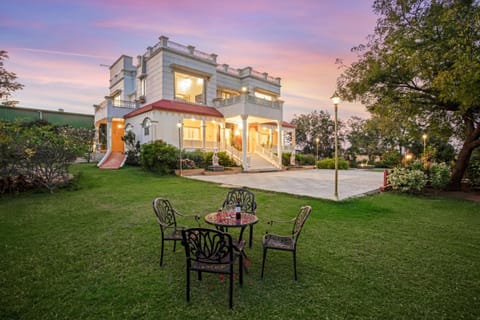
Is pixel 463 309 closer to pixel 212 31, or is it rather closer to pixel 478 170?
pixel 478 170

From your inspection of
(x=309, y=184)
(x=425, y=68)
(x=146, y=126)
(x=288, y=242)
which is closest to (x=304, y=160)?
(x=309, y=184)

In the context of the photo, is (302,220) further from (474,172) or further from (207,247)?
(474,172)

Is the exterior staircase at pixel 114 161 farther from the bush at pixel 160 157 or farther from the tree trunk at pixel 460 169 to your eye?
the tree trunk at pixel 460 169

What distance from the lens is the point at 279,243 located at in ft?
10.9

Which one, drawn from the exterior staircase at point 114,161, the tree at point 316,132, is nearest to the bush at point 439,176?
the exterior staircase at point 114,161

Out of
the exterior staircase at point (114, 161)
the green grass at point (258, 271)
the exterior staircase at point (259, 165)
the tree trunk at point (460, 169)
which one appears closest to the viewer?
the green grass at point (258, 271)

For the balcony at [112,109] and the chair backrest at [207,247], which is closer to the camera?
the chair backrest at [207,247]

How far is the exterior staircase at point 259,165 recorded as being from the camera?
19.2 m

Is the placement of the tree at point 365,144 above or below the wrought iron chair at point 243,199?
above

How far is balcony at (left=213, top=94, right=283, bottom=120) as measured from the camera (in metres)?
19.0

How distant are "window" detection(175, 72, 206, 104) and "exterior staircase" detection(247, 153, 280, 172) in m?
7.49

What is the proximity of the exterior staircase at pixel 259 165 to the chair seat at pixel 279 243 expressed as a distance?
15086 millimetres

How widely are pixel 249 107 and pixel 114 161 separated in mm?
12182

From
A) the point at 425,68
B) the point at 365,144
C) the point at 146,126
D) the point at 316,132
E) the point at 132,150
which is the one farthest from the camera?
the point at 316,132
